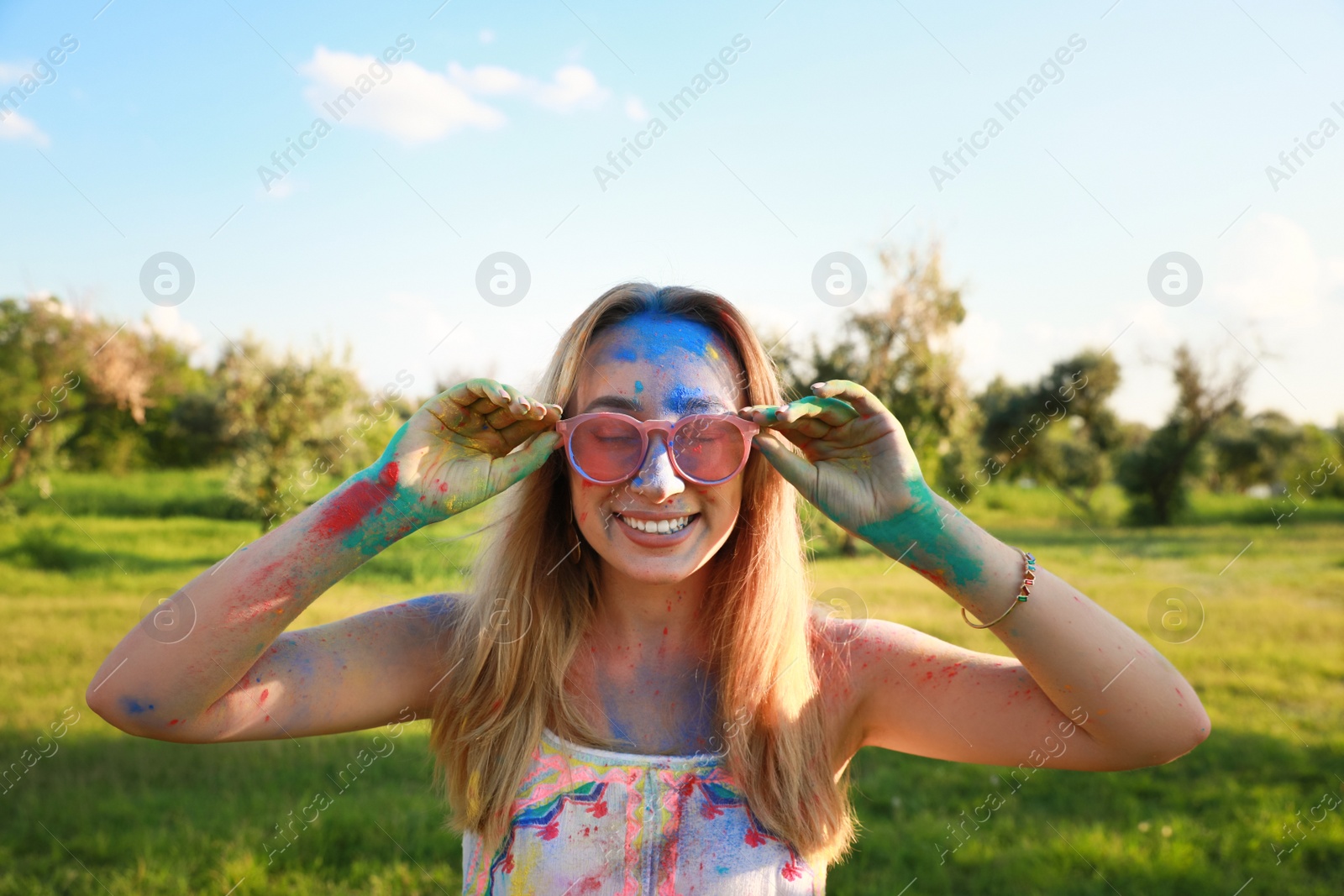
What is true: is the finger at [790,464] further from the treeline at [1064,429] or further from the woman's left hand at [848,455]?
the treeline at [1064,429]

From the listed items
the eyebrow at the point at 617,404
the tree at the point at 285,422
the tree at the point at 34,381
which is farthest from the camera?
the tree at the point at 285,422

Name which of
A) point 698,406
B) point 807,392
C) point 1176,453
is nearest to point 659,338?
point 698,406

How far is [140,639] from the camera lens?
6.14 feet

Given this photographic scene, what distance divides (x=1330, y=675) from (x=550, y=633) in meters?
8.06

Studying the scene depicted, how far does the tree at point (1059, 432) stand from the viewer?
1606cm

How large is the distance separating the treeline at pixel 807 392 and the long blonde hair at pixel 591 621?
8.13m

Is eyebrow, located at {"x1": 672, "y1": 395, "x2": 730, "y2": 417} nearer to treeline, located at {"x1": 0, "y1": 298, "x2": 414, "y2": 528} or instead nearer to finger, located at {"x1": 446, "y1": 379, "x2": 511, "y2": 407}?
finger, located at {"x1": 446, "y1": 379, "x2": 511, "y2": 407}

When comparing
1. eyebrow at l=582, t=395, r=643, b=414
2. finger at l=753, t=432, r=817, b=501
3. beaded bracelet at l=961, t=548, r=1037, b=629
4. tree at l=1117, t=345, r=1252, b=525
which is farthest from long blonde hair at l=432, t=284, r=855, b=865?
tree at l=1117, t=345, r=1252, b=525

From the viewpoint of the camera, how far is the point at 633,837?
2.01 metres

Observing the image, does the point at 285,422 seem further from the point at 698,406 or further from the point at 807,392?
the point at 698,406

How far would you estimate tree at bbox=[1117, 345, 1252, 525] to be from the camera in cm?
1415

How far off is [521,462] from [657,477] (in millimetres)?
338

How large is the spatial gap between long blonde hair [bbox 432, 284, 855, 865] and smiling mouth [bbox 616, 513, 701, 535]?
12.3 inches

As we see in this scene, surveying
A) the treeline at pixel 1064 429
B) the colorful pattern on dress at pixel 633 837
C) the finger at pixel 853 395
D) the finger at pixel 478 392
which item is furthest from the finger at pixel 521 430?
the treeline at pixel 1064 429
